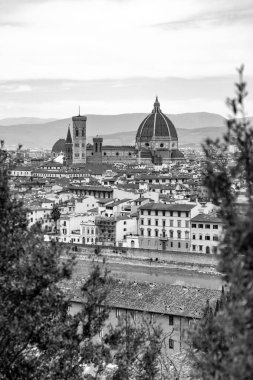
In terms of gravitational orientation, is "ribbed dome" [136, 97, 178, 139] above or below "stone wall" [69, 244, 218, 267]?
above

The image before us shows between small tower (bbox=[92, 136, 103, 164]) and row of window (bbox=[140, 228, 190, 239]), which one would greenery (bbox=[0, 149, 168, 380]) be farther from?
small tower (bbox=[92, 136, 103, 164])

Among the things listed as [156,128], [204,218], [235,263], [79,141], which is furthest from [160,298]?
[156,128]

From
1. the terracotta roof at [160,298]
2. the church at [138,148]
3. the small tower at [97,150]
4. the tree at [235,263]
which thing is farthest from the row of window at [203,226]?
the small tower at [97,150]

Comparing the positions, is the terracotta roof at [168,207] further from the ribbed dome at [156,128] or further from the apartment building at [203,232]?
the ribbed dome at [156,128]

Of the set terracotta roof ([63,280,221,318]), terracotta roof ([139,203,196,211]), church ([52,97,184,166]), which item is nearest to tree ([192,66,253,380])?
terracotta roof ([63,280,221,318])

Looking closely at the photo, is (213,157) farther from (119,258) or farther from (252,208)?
(119,258)

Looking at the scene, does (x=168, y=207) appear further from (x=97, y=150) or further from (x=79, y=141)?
(x=97, y=150)

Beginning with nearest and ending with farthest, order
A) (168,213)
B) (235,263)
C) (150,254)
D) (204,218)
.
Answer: (235,263) < (150,254) < (204,218) < (168,213)
